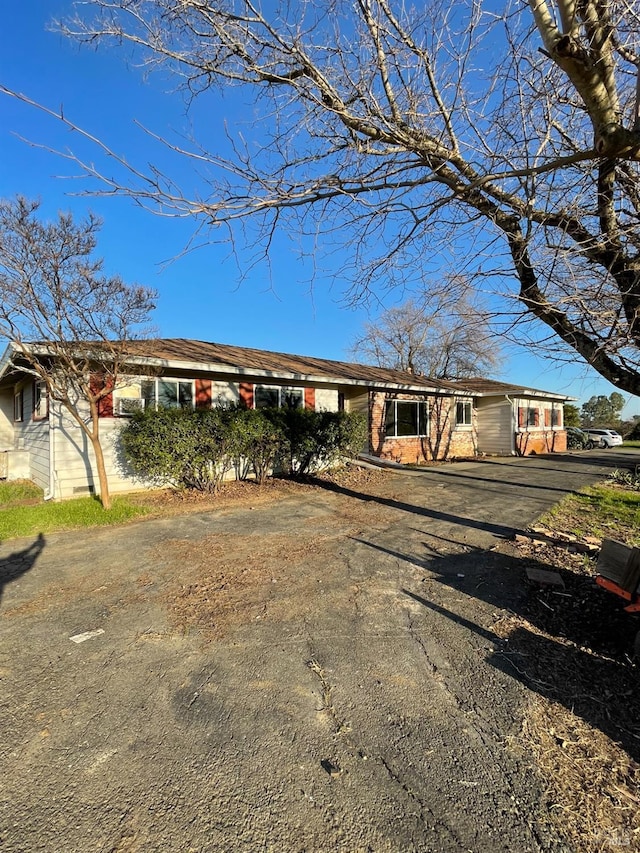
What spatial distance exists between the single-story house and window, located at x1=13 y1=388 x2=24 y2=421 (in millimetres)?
31

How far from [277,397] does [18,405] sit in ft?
25.1

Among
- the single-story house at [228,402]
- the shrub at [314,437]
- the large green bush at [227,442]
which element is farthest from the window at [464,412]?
the large green bush at [227,442]

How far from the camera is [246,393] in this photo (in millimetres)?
10547

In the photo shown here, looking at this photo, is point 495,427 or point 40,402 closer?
point 40,402

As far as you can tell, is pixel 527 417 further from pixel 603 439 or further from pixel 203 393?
pixel 203 393

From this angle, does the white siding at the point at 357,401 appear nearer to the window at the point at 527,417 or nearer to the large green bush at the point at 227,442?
the large green bush at the point at 227,442

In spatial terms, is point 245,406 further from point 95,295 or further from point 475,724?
point 475,724

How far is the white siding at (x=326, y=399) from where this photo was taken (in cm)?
1239

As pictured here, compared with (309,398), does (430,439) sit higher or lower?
lower

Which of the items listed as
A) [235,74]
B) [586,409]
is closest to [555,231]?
[235,74]

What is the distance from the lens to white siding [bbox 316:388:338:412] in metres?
12.4

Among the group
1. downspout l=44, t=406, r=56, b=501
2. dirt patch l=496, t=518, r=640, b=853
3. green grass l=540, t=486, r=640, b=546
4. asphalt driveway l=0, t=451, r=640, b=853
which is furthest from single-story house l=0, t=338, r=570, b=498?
dirt patch l=496, t=518, r=640, b=853

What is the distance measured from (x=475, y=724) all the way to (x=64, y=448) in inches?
339

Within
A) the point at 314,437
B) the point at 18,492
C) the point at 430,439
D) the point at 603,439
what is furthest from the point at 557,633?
the point at 603,439
